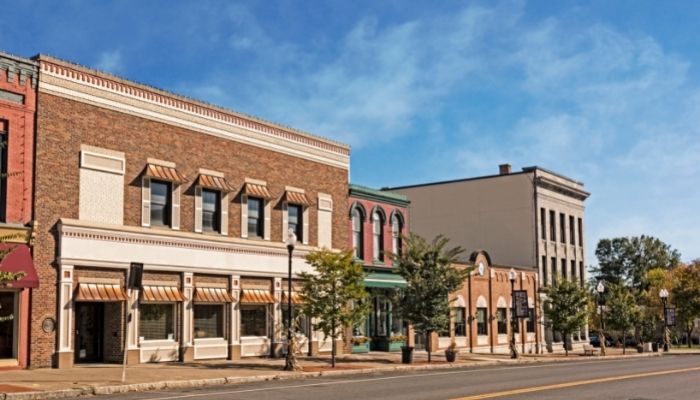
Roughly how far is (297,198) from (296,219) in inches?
43.2

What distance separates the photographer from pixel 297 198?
116ft

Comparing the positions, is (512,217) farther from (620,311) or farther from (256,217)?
(256,217)

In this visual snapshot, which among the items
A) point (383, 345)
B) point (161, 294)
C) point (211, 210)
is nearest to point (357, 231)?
point (383, 345)

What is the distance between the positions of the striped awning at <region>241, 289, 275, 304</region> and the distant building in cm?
2945

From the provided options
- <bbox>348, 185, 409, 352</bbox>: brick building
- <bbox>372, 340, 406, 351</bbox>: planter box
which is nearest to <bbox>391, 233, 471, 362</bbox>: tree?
<bbox>348, 185, 409, 352</bbox>: brick building

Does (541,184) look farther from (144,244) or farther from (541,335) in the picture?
(144,244)

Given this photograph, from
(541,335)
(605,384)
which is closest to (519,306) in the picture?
(541,335)

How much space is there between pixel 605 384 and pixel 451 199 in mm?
40117

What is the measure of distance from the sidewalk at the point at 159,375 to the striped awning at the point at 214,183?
6.82 meters

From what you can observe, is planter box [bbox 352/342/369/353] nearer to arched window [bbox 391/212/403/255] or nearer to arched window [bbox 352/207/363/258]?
arched window [bbox 352/207/363/258]

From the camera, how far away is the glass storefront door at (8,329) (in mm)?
24203

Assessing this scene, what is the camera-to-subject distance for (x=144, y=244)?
28.3 meters

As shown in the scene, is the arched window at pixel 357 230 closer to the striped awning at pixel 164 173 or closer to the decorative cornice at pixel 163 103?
the decorative cornice at pixel 163 103

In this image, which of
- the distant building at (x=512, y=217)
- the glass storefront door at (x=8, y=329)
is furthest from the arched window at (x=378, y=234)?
the glass storefront door at (x=8, y=329)
